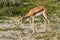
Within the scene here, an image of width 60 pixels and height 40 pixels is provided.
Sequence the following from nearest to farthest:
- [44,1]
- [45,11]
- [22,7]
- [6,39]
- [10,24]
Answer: [6,39] → [45,11] → [10,24] → [22,7] → [44,1]

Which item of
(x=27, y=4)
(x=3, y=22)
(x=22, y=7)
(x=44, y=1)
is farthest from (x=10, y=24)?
(x=44, y=1)

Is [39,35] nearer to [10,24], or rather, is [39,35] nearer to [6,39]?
[6,39]

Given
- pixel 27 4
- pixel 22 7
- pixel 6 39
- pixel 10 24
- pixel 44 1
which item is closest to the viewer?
pixel 6 39

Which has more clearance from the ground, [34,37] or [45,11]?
[45,11]

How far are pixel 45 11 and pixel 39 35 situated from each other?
3.29 ft

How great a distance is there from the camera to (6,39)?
997 cm

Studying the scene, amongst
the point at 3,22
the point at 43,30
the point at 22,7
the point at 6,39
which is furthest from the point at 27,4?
the point at 6,39

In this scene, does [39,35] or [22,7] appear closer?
[39,35]

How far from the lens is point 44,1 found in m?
18.9

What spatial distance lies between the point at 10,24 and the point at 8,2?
15.1 feet

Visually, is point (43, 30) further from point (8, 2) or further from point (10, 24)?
point (8, 2)

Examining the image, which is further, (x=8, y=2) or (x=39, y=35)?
(x=8, y=2)

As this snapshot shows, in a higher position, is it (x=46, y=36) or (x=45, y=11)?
(x=45, y=11)

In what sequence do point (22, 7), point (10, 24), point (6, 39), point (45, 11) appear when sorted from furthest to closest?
point (22, 7) < point (10, 24) < point (45, 11) < point (6, 39)
